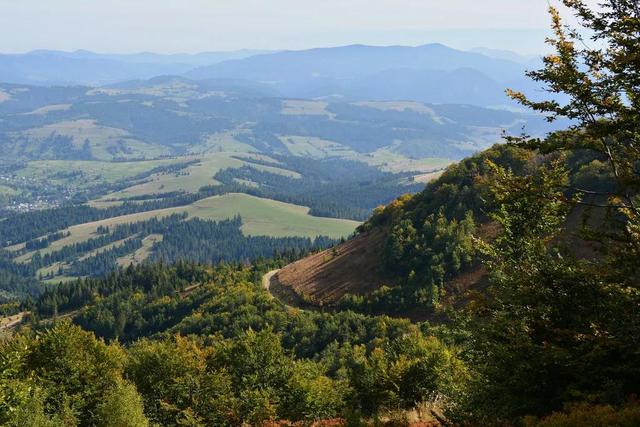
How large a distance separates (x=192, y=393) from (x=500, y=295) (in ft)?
→ 100

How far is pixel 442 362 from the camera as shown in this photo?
4200cm

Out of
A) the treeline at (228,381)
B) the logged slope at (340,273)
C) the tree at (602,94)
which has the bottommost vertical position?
the logged slope at (340,273)

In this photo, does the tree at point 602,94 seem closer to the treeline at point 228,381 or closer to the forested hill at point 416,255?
the treeline at point 228,381

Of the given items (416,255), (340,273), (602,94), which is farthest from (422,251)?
(602,94)

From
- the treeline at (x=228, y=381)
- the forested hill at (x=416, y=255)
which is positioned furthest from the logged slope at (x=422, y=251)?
the treeline at (x=228, y=381)

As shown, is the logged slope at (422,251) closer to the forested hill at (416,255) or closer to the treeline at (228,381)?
the forested hill at (416,255)

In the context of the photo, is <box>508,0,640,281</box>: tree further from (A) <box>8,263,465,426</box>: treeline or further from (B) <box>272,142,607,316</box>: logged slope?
(B) <box>272,142,607,316</box>: logged slope

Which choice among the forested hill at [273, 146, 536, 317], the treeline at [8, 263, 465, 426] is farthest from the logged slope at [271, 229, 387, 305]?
the treeline at [8, 263, 465, 426]

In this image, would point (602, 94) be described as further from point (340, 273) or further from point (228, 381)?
point (340, 273)

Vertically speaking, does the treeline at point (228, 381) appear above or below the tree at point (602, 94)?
below

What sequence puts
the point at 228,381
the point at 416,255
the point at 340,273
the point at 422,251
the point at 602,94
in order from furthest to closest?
the point at 340,273, the point at 416,255, the point at 422,251, the point at 228,381, the point at 602,94

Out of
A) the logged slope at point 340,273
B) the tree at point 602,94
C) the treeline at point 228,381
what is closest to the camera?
the tree at point 602,94

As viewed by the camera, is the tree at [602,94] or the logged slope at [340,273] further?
the logged slope at [340,273]

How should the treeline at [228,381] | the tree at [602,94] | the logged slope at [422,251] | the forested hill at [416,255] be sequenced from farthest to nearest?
the forested hill at [416,255]
the logged slope at [422,251]
the treeline at [228,381]
the tree at [602,94]
